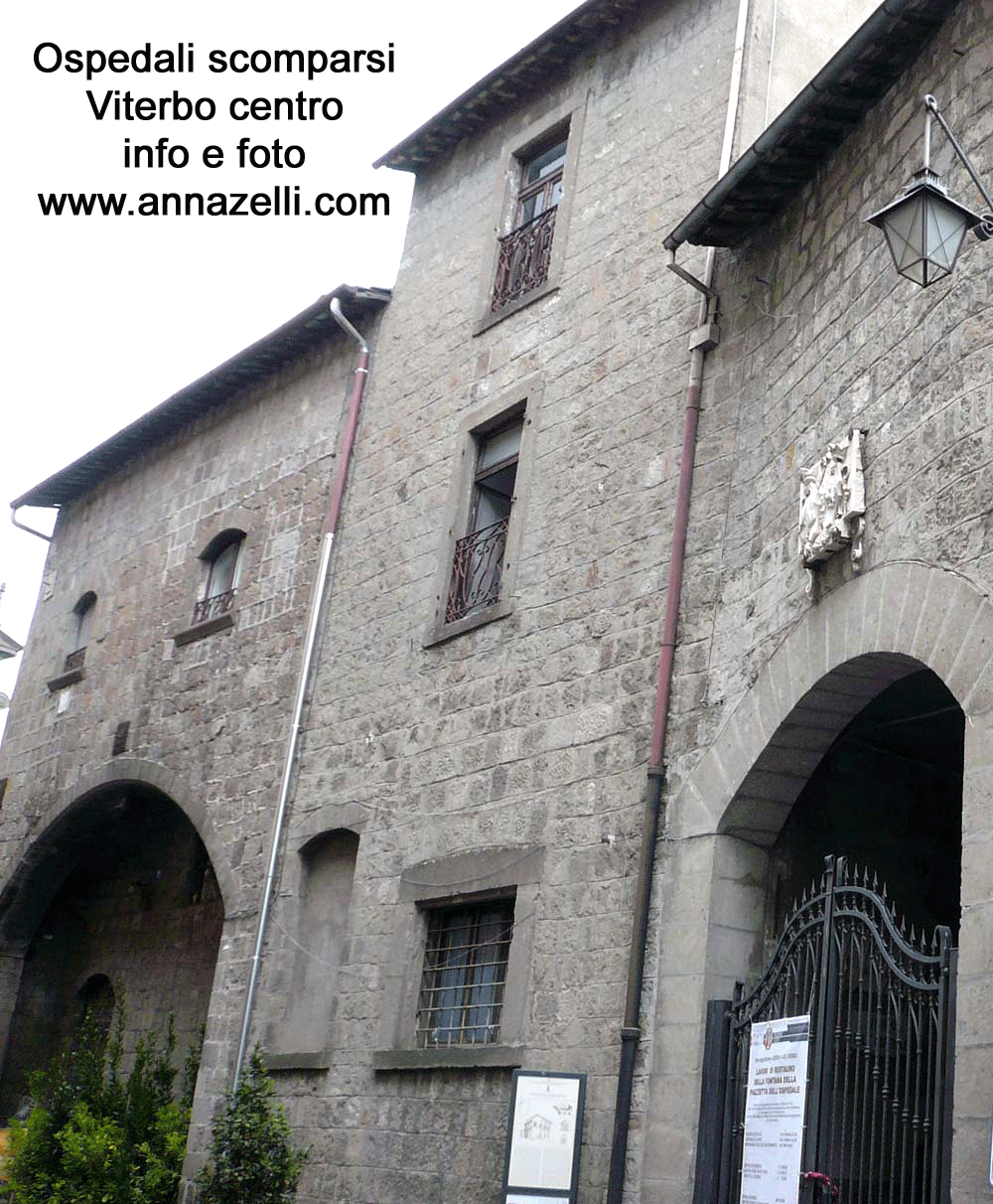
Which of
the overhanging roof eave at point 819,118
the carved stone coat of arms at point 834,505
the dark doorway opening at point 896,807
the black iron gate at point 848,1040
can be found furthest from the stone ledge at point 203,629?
the carved stone coat of arms at point 834,505

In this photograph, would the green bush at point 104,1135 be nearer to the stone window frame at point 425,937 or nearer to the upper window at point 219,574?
the stone window frame at point 425,937

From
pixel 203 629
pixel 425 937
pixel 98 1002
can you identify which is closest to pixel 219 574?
pixel 203 629

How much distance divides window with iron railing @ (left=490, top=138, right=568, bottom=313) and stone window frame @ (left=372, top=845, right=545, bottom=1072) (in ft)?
14.4

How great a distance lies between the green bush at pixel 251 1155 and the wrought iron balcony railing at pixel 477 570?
11.3ft

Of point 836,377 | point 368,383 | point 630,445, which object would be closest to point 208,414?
point 368,383

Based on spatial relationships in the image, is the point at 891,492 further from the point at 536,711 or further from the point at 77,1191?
the point at 77,1191

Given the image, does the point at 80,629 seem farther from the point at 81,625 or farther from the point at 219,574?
the point at 219,574

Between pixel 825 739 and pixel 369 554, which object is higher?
pixel 369 554

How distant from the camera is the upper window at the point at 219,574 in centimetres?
1460

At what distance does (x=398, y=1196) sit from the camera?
987cm

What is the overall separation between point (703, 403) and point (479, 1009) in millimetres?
3919

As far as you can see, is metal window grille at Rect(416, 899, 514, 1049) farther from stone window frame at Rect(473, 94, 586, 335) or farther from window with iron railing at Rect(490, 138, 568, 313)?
window with iron railing at Rect(490, 138, 568, 313)

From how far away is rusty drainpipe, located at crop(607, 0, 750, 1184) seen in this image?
8.53 meters

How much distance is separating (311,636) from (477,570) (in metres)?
1.83
